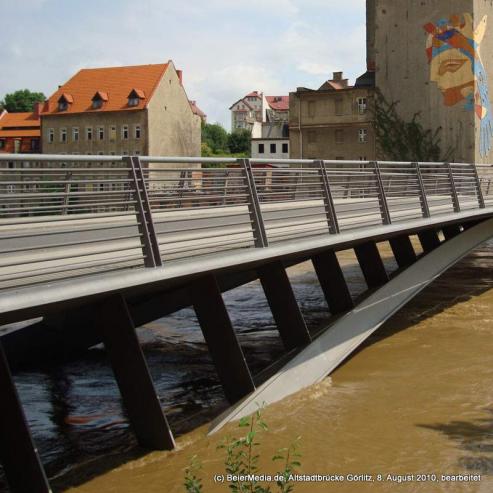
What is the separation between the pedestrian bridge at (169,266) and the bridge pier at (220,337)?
1 cm

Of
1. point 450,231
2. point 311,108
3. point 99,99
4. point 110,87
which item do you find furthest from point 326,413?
point 110,87

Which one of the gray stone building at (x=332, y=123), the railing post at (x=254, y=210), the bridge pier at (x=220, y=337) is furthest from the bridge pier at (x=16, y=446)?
the gray stone building at (x=332, y=123)

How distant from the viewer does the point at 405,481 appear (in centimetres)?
778

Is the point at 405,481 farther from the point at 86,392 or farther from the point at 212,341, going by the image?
the point at 86,392

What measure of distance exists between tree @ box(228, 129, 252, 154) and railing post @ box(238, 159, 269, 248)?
3827 inches

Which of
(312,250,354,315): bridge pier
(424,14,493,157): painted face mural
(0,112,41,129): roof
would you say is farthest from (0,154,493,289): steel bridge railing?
(0,112,41,129): roof

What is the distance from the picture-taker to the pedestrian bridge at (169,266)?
19.5 feet

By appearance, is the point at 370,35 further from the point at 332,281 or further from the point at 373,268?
the point at 332,281

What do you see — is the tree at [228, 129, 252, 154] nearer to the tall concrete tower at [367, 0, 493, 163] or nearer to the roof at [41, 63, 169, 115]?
the roof at [41, 63, 169, 115]

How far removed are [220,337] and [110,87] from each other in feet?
202

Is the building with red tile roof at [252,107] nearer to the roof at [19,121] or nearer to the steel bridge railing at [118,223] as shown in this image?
the roof at [19,121]

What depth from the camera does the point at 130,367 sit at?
7340 mm

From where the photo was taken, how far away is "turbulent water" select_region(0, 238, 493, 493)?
791 centimetres

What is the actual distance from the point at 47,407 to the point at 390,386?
470 centimetres
